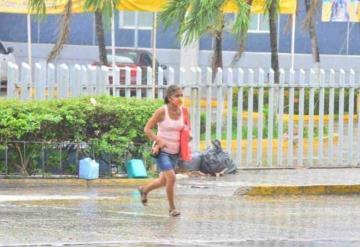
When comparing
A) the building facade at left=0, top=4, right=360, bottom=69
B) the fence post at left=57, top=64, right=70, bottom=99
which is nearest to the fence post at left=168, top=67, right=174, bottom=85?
the fence post at left=57, top=64, right=70, bottom=99

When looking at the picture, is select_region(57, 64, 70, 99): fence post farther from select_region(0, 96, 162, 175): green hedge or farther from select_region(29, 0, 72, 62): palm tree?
select_region(29, 0, 72, 62): palm tree

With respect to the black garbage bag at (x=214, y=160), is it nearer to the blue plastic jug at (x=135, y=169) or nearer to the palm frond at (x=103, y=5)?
the blue plastic jug at (x=135, y=169)

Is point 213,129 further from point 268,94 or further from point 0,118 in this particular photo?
point 0,118

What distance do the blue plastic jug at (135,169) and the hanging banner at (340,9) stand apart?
48.5ft

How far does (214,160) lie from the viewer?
15.7 m

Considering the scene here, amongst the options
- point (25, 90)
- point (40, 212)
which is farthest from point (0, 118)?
point (40, 212)

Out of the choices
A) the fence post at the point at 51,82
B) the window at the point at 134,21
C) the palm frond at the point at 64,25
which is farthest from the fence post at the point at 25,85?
the window at the point at 134,21

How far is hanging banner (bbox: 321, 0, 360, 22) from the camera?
1128 inches

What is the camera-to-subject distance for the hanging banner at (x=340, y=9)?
1128 inches

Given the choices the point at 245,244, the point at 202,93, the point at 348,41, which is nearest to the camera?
the point at 245,244

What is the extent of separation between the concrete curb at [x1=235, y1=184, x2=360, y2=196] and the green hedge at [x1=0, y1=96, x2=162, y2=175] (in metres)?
1.82

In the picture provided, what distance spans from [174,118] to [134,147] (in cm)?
330

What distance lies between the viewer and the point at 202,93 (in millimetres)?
16469

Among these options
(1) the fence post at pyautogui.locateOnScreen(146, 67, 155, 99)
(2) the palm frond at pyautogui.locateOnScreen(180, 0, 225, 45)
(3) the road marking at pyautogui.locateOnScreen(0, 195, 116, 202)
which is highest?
(2) the palm frond at pyautogui.locateOnScreen(180, 0, 225, 45)
